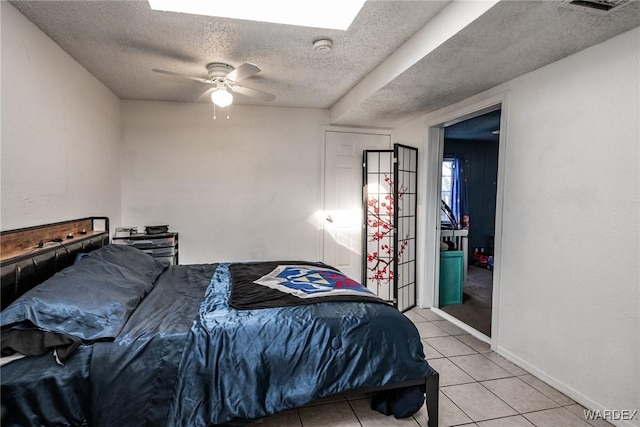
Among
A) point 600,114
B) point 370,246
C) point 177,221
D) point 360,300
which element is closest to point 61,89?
point 177,221

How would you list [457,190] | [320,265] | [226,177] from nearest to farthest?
1. [320,265]
2. [226,177]
3. [457,190]

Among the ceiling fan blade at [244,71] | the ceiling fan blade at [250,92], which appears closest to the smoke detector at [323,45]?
the ceiling fan blade at [244,71]

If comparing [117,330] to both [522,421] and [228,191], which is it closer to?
[522,421]

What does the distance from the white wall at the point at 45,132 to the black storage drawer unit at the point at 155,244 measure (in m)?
0.38

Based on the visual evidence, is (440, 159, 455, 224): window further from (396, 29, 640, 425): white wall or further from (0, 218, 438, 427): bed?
(0, 218, 438, 427): bed

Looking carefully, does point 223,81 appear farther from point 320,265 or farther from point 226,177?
point 320,265

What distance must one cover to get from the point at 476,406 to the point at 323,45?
2760mm

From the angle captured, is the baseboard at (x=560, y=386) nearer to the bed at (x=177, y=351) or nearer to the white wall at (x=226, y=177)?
the bed at (x=177, y=351)

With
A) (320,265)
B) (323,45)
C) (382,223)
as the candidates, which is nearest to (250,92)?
(323,45)

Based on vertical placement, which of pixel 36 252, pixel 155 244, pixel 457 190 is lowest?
pixel 155 244

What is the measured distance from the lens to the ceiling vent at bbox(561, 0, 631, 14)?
167 centimetres

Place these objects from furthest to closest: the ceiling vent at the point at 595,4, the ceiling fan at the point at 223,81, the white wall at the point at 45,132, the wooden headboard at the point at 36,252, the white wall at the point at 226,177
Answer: the white wall at the point at 226,177, the ceiling fan at the point at 223,81, the white wall at the point at 45,132, the wooden headboard at the point at 36,252, the ceiling vent at the point at 595,4

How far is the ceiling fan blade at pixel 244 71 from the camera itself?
7.86 feet

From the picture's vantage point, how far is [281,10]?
2285mm
